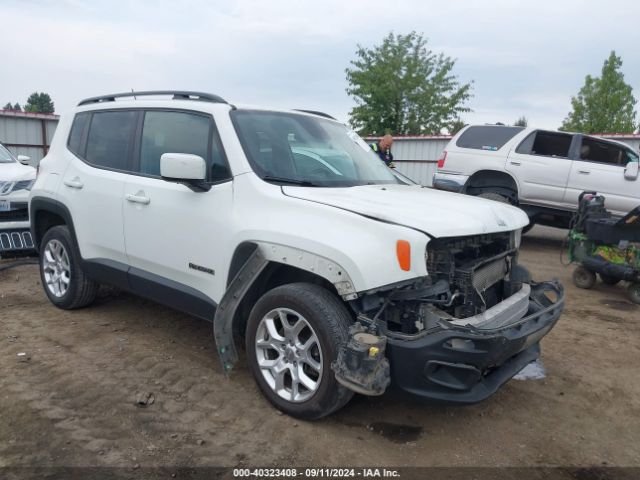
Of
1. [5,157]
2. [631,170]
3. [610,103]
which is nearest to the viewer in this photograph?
[5,157]

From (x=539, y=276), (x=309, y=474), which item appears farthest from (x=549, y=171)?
(x=309, y=474)

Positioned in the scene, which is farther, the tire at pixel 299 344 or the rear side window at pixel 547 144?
the rear side window at pixel 547 144

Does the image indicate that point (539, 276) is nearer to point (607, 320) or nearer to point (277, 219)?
point (607, 320)

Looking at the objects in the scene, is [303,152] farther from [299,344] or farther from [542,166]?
[542,166]

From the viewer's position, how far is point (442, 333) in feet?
8.93

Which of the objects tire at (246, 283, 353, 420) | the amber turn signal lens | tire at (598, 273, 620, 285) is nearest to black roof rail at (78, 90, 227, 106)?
tire at (246, 283, 353, 420)

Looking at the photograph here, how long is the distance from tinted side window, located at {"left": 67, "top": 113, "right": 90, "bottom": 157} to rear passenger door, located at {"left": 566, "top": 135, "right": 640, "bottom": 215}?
7.60 m

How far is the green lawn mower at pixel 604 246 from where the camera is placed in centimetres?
609

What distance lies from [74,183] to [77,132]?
1.83ft

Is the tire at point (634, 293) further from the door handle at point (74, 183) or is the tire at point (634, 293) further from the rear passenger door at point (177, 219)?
the door handle at point (74, 183)

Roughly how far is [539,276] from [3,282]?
6772mm

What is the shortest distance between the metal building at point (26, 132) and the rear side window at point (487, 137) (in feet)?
42.0

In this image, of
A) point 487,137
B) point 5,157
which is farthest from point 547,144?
point 5,157

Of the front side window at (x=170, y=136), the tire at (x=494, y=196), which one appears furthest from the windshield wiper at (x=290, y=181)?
the tire at (x=494, y=196)
